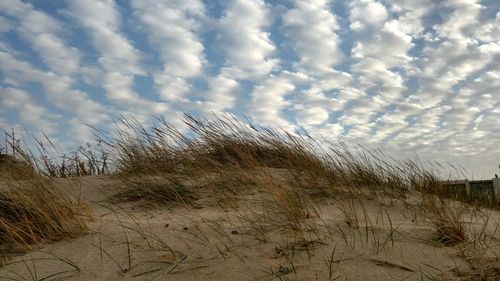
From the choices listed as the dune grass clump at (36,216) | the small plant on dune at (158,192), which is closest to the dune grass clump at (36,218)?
the dune grass clump at (36,216)

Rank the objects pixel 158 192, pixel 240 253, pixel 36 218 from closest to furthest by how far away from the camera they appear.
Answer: pixel 240 253 < pixel 36 218 < pixel 158 192

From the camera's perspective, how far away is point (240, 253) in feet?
8.61

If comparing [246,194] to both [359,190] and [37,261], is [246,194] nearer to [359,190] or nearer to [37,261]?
[359,190]

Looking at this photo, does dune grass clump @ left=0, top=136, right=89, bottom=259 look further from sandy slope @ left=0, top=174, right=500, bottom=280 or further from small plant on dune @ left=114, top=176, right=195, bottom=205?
small plant on dune @ left=114, top=176, right=195, bottom=205

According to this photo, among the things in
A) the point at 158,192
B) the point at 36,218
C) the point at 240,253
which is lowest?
the point at 240,253

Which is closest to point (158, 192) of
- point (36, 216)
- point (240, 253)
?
point (36, 216)

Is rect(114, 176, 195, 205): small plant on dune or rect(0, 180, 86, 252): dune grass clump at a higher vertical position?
rect(114, 176, 195, 205): small plant on dune

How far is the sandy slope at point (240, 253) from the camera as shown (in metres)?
2.42

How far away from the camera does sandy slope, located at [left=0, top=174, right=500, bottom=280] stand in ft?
7.95

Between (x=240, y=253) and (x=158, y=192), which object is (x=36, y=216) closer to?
(x=158, y=192)

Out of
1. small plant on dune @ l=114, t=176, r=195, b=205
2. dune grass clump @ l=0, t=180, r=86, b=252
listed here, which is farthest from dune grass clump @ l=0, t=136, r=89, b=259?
small plant on dune @ l=114, t=176, r=195, b=205

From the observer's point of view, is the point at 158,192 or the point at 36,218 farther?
the point at 158,192

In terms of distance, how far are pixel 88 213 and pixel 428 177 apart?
3970mm

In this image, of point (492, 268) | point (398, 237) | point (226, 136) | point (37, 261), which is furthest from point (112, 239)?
point (226, 136)
